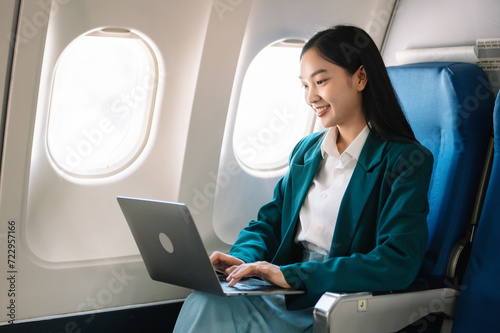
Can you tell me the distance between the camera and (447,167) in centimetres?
230

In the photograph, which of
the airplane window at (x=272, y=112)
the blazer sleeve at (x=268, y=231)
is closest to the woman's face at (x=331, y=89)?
the blazer sleeve at (x=268, y=231)

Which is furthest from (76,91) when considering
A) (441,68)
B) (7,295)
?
(441,68)

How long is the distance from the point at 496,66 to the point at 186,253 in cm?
143

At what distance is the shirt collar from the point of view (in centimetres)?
229

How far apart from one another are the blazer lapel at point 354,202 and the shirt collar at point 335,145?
7 centimetres

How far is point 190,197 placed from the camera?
10.4 ft

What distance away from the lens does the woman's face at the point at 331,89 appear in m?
2.26

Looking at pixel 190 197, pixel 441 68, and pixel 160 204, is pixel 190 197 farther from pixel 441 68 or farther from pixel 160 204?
pixel 441 68
